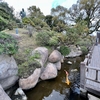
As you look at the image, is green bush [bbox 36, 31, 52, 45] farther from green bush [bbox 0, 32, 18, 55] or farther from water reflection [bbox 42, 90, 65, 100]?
water reflection [bbox 42, 90, 65, 100]

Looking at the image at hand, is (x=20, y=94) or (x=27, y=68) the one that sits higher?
(x=27, y=68)

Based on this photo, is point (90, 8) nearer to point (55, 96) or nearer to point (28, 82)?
point (55, 96)

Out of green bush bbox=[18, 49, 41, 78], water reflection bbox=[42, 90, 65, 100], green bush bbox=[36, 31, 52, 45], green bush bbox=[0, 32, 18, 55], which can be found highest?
green bush bbox=[36, 31, 52, 45]

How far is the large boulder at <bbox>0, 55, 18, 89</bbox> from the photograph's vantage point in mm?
4234

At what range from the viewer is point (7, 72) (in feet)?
14.4

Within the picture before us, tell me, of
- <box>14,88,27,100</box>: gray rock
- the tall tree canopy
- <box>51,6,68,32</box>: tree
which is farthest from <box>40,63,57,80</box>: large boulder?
<box>51,6,68,32</box>: tree

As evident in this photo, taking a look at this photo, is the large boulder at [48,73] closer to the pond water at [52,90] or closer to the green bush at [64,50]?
the pond water at [52,90]

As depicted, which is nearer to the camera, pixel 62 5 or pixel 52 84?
pixel 52 84

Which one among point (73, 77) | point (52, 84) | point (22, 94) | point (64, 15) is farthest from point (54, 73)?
point (64, 15)

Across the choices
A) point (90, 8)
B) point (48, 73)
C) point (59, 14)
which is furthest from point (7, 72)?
point (90, 8)

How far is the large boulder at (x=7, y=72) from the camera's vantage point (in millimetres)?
4234

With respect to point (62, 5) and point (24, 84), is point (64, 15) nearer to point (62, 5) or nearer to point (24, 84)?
point (62, 5)

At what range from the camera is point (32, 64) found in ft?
17.6

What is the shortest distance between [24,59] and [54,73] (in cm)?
196
